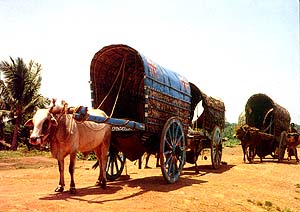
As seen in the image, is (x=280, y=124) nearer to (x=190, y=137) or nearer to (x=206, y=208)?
(x=190, y=137)

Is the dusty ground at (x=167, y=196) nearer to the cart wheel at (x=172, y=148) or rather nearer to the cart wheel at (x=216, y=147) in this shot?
the cart wheel at (x=172, y=148)

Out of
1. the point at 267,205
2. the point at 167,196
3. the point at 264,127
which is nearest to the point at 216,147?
the point at 267,205

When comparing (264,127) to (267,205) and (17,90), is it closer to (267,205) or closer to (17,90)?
(267,205)

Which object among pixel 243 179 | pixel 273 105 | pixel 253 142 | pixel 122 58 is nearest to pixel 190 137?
pixel 243 179

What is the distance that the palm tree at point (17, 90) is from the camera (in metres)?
27.3

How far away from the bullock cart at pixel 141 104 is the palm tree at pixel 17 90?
61.8 feet

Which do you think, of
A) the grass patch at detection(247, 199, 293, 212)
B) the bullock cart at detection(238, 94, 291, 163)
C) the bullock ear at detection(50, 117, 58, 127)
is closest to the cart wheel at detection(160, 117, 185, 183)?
the grass patch at detection(247, 199, 293, 212)

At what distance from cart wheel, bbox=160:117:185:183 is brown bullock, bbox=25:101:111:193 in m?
1.56

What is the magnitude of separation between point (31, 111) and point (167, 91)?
21333 millimetres

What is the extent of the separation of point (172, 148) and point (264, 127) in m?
12.5

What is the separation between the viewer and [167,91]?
9938 mm

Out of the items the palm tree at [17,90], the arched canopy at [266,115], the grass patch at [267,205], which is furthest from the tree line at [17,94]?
the grass patch at [267,205]

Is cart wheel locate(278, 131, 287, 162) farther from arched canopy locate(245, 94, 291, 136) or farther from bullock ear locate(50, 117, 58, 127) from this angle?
bullock ear locate(50, 117, 58, 127)

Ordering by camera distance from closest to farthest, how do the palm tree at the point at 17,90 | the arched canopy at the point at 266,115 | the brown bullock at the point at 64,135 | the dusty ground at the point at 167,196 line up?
the dusty ground at the point at 167,196 → the brown bullock at the point at 64,135 → the arched canopy at the point at 266,115 → the palm tree at the point at 17,90
